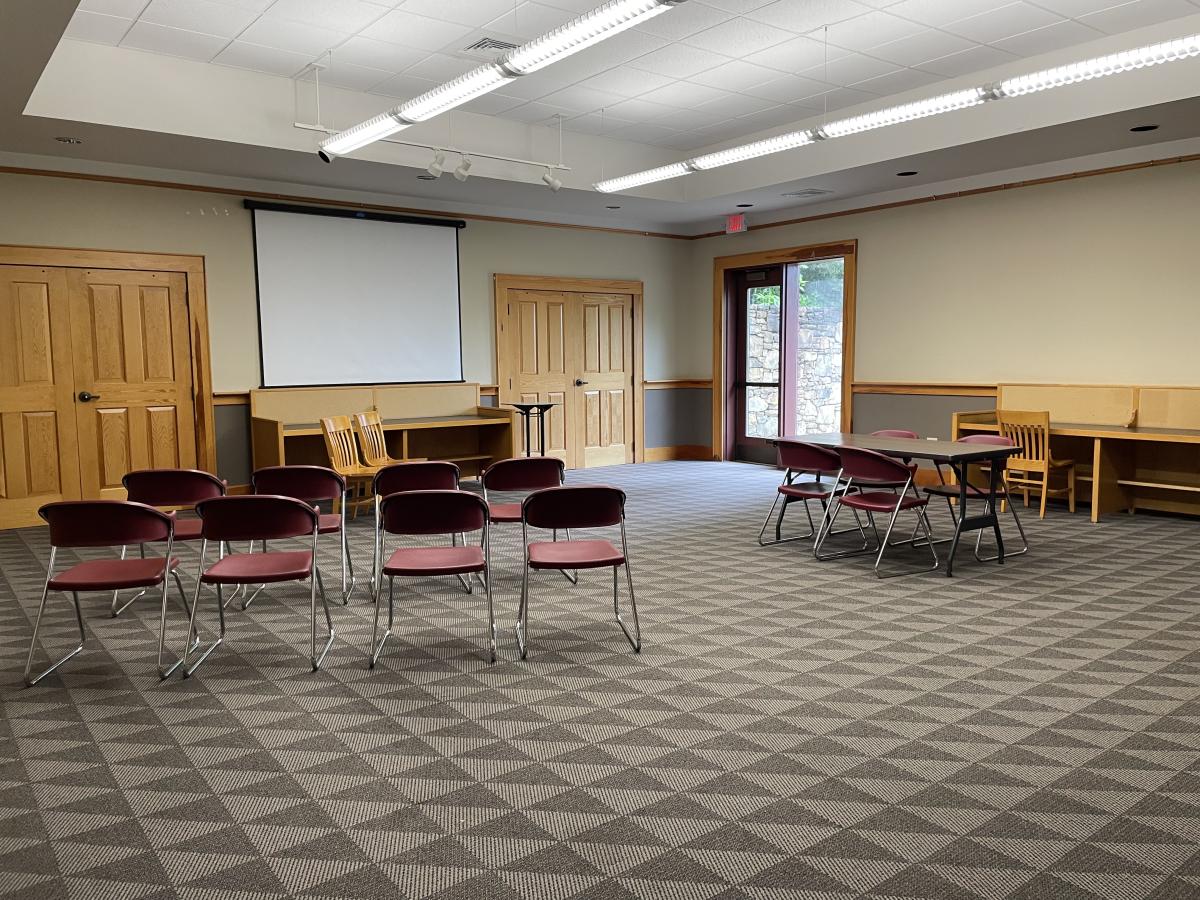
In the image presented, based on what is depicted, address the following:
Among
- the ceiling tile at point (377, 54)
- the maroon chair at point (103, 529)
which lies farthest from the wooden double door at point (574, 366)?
the maroon chair at point (103, 529)

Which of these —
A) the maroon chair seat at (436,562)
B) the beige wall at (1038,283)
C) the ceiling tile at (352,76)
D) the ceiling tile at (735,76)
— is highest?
the ceiling tile at (352,76)

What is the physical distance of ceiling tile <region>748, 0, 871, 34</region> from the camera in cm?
580

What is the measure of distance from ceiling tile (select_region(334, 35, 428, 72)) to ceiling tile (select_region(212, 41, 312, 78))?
13.8 inches

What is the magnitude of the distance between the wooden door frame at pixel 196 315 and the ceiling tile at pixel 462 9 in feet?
13.0

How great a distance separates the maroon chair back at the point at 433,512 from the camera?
3.97 m

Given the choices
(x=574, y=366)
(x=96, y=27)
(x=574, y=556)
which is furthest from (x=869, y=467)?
(x=96, y=27)

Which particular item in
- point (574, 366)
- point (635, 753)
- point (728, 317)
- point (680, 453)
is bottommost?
point (635, 753)

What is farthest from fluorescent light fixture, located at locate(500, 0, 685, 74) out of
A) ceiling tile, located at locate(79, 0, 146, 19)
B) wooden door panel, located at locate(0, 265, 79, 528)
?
wooden door panel, located at locate(0, 265, 79, 528)

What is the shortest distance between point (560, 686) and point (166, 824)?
1.60 m

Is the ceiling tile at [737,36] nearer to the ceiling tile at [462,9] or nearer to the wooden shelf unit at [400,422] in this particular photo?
the ceiling tile at [462,9]

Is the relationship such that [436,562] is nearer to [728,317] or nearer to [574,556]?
[574,556]

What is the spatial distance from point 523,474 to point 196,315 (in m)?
4.91

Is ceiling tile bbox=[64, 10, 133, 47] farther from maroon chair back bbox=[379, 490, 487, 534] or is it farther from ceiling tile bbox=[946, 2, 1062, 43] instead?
ceiling tile bbox=[946, 2, 1062, 43]

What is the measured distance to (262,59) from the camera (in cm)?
686
